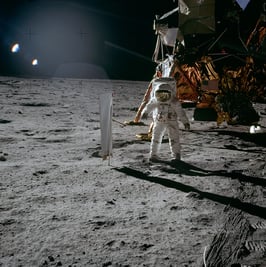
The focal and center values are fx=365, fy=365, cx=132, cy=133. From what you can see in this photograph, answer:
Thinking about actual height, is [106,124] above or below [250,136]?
above

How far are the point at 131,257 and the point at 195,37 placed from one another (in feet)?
20.8

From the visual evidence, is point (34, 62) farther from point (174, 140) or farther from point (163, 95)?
point (174, 140)

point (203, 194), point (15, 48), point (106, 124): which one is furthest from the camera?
point (15, 48)

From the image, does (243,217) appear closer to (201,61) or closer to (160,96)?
(160,96)

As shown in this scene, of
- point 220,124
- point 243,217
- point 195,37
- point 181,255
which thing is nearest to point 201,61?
point 195,37

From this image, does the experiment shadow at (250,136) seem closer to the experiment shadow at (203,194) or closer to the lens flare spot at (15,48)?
the experiment shadow at (203,194)

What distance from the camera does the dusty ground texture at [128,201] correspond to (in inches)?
107

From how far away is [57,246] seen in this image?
278cm

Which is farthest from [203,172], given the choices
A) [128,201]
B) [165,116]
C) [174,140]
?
[128,201]

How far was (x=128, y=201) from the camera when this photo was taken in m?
3.70

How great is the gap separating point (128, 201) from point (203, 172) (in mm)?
1378

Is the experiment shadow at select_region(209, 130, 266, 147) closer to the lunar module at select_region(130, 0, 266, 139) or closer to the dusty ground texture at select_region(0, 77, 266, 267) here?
the dusty ground texture at select_region(0, 77, 266, 267)

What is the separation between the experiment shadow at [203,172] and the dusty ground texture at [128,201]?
0.01 meters

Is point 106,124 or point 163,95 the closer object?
point 106,124
